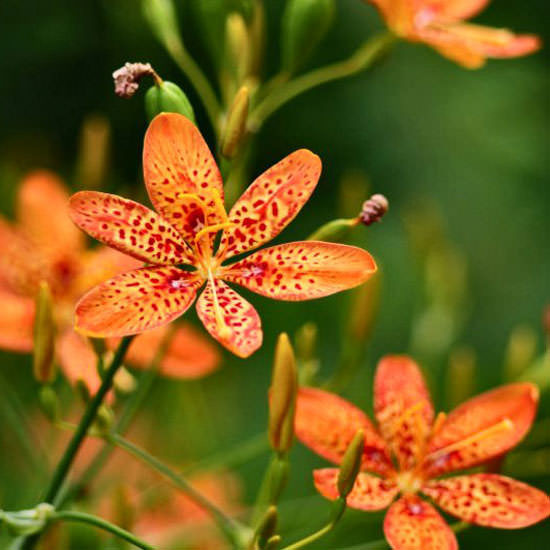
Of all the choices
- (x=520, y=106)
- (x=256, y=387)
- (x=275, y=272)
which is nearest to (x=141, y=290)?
(x=275, y=272)

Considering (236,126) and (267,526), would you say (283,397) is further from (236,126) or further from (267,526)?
(236,126)

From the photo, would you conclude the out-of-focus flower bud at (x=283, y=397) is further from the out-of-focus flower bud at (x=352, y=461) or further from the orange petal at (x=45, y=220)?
the orange petal at (x=45, y=220)

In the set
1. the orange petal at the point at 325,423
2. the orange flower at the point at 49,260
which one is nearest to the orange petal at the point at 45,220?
the orange flower at the point at 49,260

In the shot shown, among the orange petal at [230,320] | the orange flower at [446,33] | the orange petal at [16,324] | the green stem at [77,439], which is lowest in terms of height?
the orange petal at [16,324]

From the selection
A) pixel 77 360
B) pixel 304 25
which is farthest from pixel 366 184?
pixel 77 360

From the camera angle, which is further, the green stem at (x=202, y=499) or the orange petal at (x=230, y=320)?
the green stem at (x=202, y=499)

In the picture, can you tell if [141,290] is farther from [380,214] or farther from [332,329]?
[332,329]

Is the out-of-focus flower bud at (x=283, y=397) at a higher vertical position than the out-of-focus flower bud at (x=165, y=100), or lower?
lower
